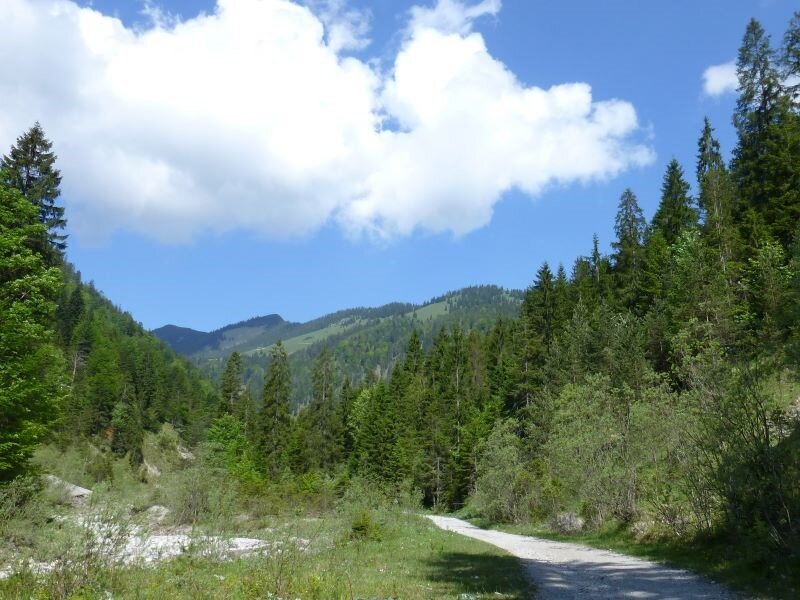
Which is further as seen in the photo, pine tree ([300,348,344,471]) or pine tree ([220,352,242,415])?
pine tree ([220,352,242,415])

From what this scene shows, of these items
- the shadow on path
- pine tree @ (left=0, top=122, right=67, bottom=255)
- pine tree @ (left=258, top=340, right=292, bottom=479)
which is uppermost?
pine tree @ (left=0, top=122, right=67, bottom=255)

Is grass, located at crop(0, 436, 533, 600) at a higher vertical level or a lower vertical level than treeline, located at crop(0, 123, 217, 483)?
lower

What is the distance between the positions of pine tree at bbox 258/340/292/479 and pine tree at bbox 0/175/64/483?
176 feet

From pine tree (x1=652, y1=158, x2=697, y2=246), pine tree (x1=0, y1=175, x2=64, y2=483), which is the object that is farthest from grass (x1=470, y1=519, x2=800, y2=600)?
pine tree (x1=652, y1=158, x2=697, y2=246)

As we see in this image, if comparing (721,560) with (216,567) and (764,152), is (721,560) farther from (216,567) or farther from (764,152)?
(764,152)

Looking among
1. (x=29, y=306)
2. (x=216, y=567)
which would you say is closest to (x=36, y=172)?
(x=29, y=306)

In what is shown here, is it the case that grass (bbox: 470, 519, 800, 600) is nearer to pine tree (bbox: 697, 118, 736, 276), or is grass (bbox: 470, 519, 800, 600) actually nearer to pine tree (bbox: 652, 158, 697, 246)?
pine tree (bbox: 697, 118, 736, 276)

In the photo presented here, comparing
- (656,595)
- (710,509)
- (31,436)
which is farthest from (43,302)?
(710,509)

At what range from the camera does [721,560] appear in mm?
14922

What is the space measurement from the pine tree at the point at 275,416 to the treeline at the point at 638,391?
210mm

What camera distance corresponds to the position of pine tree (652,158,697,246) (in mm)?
66250

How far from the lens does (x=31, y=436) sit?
2239 centimetres

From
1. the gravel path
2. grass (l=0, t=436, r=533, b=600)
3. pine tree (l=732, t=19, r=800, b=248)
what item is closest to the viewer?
grass (l=0, t=436, r=533, b=600)

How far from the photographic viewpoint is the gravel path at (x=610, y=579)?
38.3 feet
